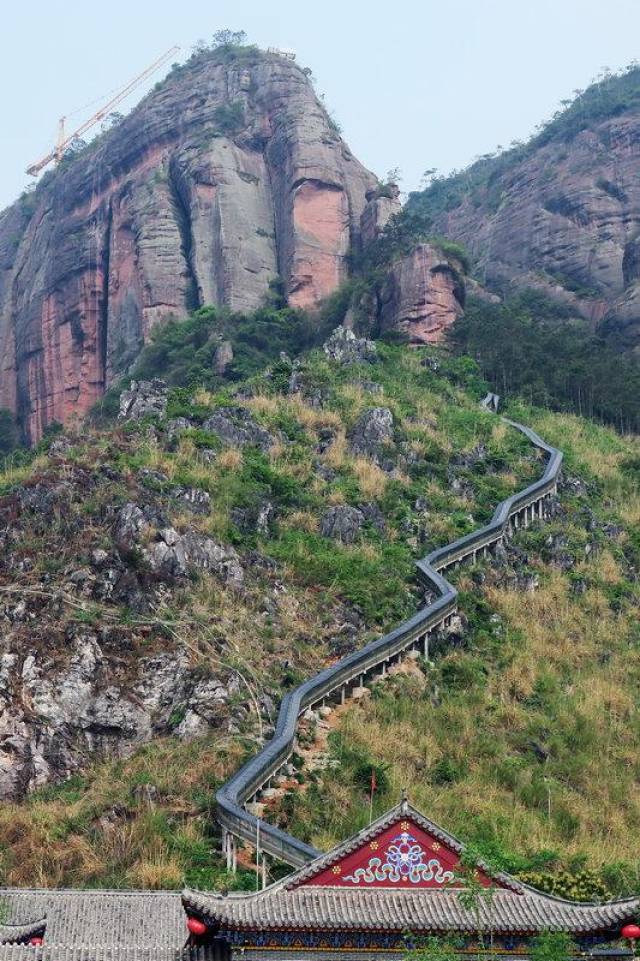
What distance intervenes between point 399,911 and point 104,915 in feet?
24.6

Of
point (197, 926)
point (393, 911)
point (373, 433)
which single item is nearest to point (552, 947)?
point (393, 911)

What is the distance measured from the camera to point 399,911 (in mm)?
18125

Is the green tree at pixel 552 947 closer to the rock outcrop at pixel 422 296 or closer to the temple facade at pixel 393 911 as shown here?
the temple facade at pixel 393 911

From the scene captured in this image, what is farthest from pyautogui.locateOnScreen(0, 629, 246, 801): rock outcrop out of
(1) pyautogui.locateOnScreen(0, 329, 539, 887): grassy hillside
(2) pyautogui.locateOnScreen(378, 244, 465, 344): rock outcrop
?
(2) pyautogui.locateOnScreen(378, 244, 465, 344): rock outcrop

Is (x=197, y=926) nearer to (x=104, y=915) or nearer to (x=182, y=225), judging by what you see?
(x=104, y=915)

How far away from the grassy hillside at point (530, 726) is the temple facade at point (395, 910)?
6.47ft

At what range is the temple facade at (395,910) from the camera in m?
17.9

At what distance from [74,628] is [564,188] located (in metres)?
64.2

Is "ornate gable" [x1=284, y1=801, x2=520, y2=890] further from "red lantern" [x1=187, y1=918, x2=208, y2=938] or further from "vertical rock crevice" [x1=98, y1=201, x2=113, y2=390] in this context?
"vertical rock crevice" [x1=98, y1=201, x2=113, y2=390]

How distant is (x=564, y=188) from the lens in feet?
289

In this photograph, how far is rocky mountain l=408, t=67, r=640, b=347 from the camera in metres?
78.1

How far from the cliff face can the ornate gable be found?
56.6 metres

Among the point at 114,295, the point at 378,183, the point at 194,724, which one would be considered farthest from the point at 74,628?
the point at 378,183

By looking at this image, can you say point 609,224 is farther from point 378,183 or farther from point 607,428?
point 607,428
